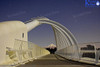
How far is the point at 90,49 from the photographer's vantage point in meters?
14.2

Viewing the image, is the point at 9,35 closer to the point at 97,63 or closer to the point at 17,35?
the point at 17,35

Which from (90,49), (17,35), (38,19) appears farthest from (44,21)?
(90,49)

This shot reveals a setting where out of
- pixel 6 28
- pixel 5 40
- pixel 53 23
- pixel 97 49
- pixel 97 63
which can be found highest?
pixel 53 23

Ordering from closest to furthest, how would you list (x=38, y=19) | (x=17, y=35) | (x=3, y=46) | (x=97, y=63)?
(x=97, y=63), (x=3, y=46), (x=17, y=35), (x=38, y=19)

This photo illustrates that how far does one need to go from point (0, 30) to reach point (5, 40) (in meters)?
1.12

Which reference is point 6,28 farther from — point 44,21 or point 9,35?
point 44,21

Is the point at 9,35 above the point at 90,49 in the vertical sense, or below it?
above

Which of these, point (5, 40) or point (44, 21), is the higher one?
point (44, 21)

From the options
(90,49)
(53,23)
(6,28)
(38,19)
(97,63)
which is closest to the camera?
(97,63)

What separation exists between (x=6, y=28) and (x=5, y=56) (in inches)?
124

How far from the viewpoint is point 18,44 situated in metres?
15.0

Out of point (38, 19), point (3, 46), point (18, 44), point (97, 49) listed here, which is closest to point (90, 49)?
point (97, 49)

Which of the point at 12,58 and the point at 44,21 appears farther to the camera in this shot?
the point at 44,21

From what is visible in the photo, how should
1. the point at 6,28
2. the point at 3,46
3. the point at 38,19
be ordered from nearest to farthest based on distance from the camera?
the point at 3,46
the point at 6,28
the point at 38,19
